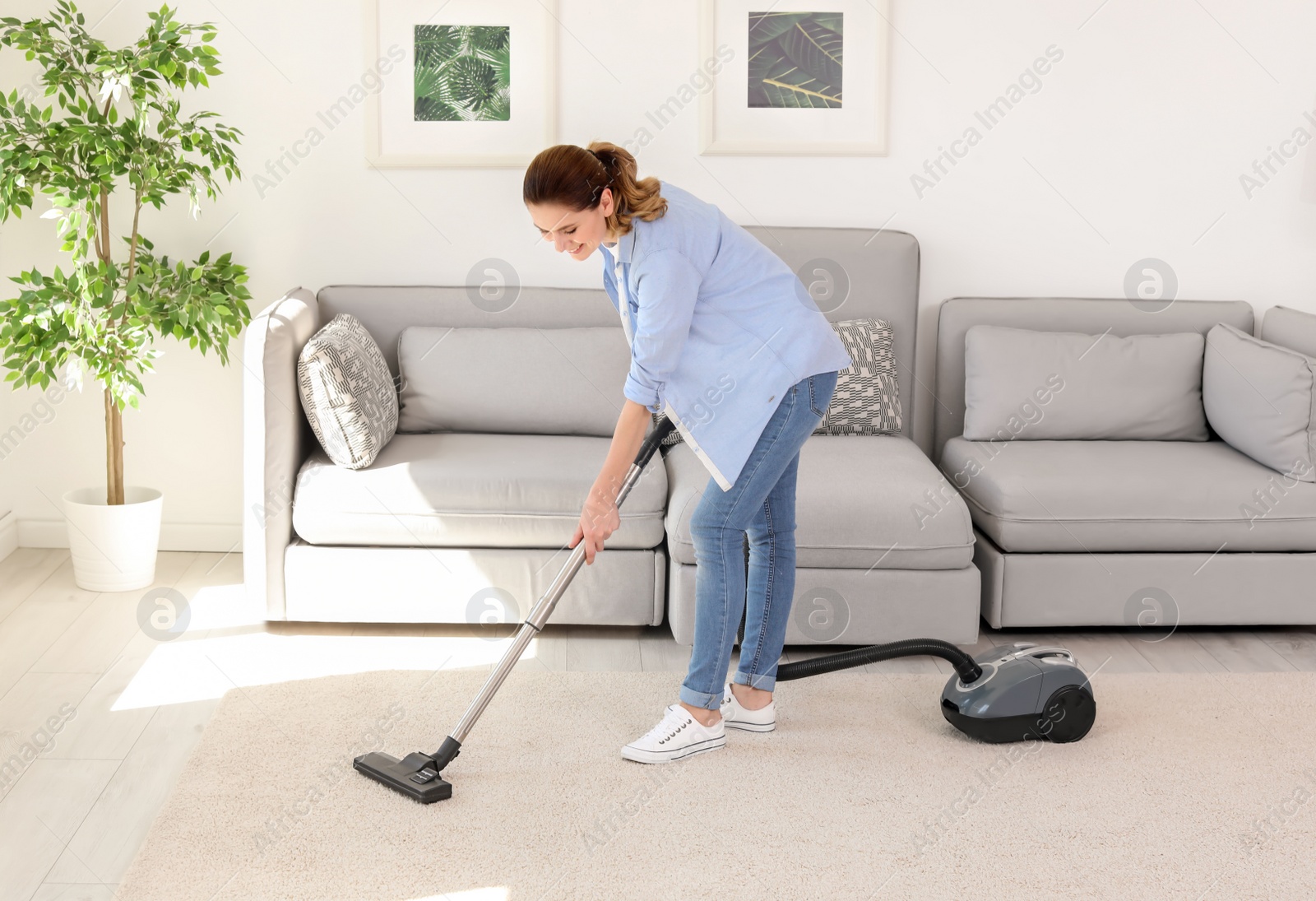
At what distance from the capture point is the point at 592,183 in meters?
1.95

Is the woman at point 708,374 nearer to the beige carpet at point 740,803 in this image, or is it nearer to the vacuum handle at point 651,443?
the vacuum handle at point 651,443

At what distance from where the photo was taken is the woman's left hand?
81.3 inches

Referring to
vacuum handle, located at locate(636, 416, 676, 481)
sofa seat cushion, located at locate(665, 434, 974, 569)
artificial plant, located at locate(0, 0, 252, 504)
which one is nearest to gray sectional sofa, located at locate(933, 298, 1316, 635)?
sofa seat cushion, located at locate(665, 434, 974, 569)

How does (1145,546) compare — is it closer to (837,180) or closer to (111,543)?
(837,180)

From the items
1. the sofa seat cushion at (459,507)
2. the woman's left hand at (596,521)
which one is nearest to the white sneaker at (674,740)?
the woman's left hand at (596,521)

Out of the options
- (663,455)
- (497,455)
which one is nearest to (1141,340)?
(663,455)

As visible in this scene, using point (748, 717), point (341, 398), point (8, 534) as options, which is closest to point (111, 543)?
point (8, 534)

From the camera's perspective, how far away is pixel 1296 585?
2.93 m

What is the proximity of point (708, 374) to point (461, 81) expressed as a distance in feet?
5.63

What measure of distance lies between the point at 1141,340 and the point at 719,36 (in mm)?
1487

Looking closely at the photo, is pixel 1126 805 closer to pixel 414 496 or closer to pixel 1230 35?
pixel 414 496

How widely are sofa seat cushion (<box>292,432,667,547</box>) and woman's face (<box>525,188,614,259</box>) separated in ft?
3.03

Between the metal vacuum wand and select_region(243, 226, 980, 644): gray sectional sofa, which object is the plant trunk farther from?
the metal vacuum wand

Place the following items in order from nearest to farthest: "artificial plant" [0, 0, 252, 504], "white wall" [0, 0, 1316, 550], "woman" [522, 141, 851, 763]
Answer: "woman" [522, 141, 851, 763] → "artificial plant" [0, 0, 252, 504] → "white wall" [0, 0, 1316, 550]
